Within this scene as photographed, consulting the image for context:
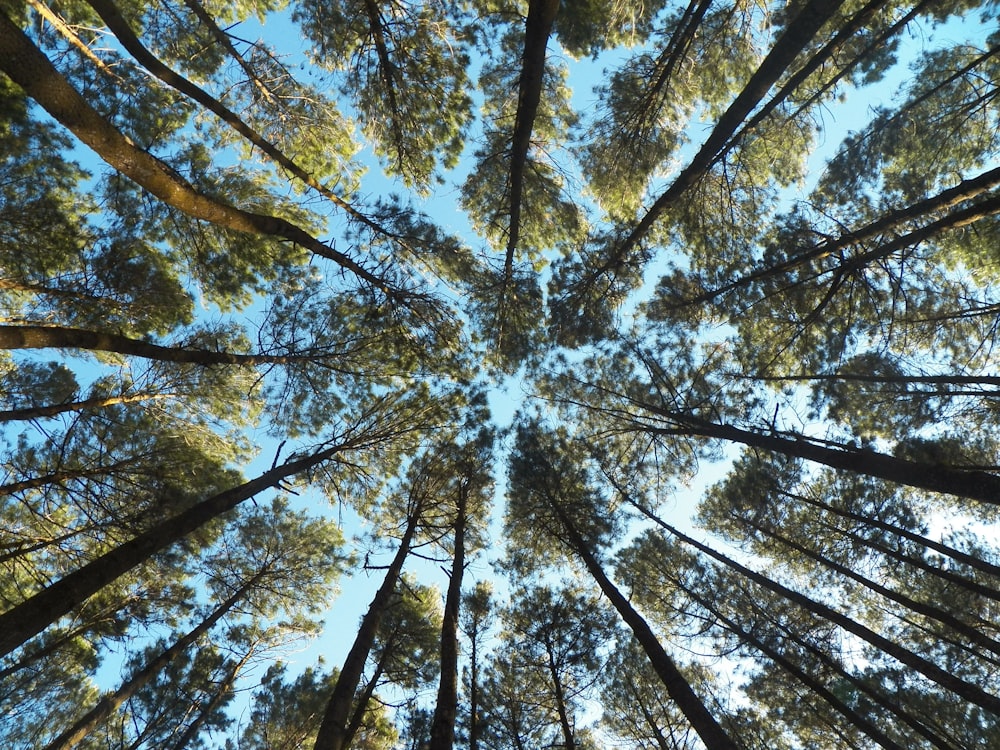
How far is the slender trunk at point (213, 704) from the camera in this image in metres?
9.11

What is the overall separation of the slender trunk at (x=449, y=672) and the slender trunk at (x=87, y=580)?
3585mm

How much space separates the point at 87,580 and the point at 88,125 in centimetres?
372

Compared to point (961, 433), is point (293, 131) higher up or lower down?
higher up

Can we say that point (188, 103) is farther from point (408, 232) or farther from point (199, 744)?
point (199, 744)

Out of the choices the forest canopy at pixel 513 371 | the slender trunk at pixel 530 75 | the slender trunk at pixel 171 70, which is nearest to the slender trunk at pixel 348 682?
the forest canopy at pixel 513 371

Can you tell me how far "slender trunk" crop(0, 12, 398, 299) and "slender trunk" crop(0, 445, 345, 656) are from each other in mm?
3261

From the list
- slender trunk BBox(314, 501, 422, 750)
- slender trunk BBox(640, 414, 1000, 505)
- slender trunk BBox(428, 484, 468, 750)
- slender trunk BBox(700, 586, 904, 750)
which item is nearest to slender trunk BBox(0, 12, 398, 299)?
slender trunk BBox(314, 501, 422, 750)

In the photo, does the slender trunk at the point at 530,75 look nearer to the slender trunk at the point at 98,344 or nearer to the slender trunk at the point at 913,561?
the slender trunk at the point at 98,344

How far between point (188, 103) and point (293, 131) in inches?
63.5

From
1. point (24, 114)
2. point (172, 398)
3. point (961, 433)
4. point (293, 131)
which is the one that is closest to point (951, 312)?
point (961, 433)

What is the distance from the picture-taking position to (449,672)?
20.2 ft

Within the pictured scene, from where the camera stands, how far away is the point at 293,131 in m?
8.23

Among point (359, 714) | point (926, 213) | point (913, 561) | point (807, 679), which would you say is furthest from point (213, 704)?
point (926, 213)

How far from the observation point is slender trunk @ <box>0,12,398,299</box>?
10.2 ft
